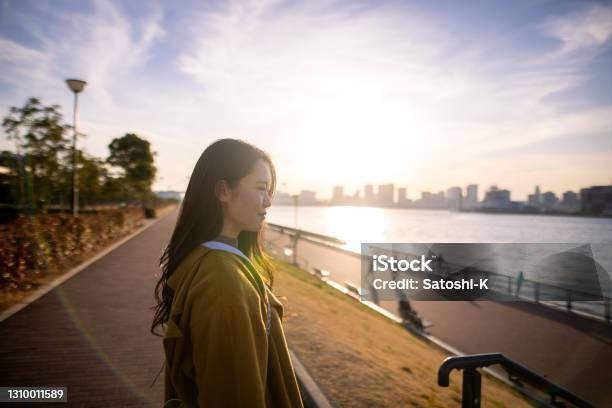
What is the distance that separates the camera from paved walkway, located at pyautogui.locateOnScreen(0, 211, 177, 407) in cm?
437

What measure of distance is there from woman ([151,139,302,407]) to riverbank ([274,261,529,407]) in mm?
2046

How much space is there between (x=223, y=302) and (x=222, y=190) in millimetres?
577

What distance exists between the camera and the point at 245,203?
1.63m

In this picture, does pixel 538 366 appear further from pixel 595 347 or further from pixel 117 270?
pixel 117 270

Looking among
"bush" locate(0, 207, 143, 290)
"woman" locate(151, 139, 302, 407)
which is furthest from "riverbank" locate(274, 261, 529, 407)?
"bush" locate(0, 207, 143, 290)

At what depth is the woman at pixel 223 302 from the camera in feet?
3.94

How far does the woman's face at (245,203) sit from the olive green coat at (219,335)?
0.22 metres

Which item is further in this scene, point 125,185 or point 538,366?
point 125,185

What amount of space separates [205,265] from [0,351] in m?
5.77

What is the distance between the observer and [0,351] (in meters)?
5.18

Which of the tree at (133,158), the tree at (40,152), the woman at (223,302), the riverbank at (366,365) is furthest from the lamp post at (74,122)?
the tree at (133,158)

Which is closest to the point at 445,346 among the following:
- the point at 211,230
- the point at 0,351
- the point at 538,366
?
the point at 538,366

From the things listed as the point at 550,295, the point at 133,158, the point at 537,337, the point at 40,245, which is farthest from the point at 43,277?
the point at 133,158

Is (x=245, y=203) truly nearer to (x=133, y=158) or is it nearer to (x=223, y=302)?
(x=223, y=302)
